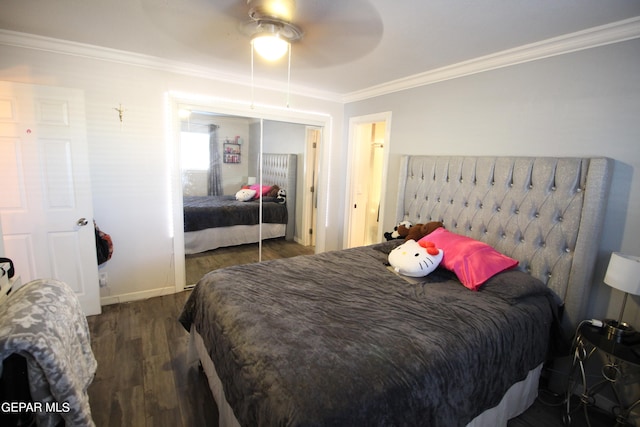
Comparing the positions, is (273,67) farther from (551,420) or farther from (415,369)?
(551,420)

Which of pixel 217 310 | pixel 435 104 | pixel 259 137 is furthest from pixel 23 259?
pixel 435 104

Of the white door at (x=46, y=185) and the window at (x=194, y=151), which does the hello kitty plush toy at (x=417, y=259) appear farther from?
the white door at (x=46, y=185)

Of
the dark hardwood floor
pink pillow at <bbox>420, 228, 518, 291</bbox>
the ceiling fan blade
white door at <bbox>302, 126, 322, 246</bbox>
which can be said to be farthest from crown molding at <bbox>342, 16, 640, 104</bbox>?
the dark hardwood floor

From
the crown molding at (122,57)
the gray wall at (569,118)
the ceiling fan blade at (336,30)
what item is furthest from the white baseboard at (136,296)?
the gray wall at (569,118)

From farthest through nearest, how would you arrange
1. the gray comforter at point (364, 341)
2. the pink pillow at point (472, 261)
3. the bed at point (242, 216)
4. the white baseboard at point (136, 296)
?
the bed at point (242, 216) < the white baseboard at point (136, 296) < the pink pillow at point (472, 261) < the gray comforter at point (364, 341)

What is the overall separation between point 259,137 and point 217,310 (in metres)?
2.49

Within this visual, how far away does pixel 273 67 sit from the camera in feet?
9.73

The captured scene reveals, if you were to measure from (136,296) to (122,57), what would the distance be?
7.80 ft

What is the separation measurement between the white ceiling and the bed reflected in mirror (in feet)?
2.87

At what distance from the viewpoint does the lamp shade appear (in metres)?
1.59

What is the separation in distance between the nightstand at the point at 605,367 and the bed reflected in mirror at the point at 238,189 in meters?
→ 3.20

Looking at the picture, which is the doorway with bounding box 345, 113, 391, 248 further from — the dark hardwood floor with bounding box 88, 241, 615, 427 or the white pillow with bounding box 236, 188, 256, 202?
the dark hardwood floor with bounding box 88, 241, 615, 427

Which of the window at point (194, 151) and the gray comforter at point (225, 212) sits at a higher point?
the window at point (194, 151)

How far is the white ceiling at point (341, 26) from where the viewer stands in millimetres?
1705
